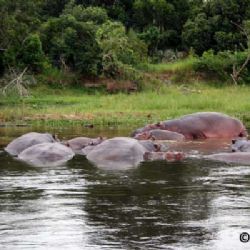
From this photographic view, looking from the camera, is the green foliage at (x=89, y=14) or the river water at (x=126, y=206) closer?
the river water at (x=126, y=206)

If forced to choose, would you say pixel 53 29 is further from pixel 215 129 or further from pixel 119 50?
pixel 215 129

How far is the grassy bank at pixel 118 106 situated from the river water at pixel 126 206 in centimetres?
927

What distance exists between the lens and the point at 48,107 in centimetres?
2567

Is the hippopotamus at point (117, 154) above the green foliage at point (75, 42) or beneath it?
beneath

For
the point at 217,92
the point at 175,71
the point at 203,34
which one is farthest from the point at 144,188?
the point at 203,34

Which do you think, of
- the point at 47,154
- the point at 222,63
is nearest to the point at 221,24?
the point at 222,63

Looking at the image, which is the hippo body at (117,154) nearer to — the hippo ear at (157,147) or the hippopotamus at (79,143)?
the hippo ear at (157,147)

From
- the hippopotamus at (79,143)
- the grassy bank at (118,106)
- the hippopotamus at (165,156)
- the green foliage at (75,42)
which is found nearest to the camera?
the hippopotamus at (165,156)

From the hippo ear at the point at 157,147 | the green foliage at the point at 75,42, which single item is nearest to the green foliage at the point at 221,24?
the green foliage at the point at 75,42

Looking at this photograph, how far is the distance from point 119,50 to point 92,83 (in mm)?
2170

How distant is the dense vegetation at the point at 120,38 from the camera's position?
98.8ft

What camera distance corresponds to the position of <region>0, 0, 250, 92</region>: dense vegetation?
30125 millimetres

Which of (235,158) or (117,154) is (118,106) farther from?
(235,158)

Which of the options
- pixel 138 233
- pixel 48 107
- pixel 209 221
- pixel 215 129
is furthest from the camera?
pixel 48 107
